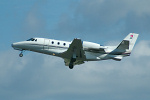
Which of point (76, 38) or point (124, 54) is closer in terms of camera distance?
point (76, 38)

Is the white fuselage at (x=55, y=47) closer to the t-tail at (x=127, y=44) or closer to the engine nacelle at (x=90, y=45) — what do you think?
the engine nacelle at (x=90, y=45)

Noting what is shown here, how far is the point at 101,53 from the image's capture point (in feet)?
128

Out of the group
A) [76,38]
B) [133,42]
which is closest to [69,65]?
[76,38]

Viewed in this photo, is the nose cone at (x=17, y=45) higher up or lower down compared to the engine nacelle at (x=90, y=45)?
higher up

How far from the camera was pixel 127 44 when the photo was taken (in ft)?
126

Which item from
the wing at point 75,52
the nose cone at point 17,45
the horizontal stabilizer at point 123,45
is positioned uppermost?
the nose cone at point 17,45

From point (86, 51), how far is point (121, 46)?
454 centimetres

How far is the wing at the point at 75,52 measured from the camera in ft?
117

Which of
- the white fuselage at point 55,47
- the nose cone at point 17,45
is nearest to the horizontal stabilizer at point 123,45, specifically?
the white fuselage at point 55,47

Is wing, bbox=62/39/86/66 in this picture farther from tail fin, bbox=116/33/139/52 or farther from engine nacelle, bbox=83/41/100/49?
tail fin, bbox=116/33/139/52

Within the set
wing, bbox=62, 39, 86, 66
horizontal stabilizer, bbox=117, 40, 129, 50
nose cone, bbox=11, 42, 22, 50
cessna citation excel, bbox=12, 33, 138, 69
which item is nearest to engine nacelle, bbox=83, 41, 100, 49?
cessna citation excel, bbox=12, 33, 138, 69

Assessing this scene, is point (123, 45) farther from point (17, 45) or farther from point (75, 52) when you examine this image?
point (17, 45)

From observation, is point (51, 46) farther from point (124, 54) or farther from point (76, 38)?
point (124, 54)

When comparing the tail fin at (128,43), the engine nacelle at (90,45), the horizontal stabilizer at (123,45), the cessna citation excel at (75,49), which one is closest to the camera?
the engine nacelle at (90,45)
